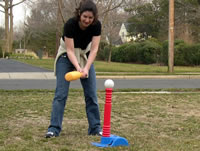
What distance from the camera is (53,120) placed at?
4.53 metres

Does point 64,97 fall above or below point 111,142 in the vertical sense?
above

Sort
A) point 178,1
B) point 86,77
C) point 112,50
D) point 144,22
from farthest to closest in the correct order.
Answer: point 144,22, point 112,50, point 178,1, point 86,77

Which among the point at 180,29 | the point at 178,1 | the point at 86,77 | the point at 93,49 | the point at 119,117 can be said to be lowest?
the point at 119,117

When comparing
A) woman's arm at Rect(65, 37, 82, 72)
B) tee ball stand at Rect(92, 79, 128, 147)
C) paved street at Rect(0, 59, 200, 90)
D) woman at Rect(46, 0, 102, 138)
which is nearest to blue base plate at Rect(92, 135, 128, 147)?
tee ball stand at Rect(92, 79, 128, 147)

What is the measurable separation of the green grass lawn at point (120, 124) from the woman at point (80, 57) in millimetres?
251

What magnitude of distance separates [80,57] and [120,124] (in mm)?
1469

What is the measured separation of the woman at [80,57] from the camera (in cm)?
439

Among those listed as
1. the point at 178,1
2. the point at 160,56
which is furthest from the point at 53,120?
the point at 178,1

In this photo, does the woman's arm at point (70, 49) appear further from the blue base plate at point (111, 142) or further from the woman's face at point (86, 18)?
the blue base plate at point (111, 142)

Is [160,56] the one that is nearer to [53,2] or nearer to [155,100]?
[53,2]

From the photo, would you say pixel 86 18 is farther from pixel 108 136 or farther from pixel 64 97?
pixel 108 136

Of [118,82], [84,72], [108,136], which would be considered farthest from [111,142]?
[118,82]

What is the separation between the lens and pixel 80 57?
4684 mm

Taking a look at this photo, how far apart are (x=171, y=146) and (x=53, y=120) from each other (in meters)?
1.42
